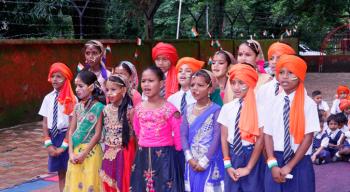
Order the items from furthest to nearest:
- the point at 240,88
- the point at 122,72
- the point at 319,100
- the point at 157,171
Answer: the point at 319,100, the point at 122,72, the point at 157,171, the point at 240,88

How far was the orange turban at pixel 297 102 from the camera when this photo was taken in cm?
393

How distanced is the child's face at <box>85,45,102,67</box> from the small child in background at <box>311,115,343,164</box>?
11.7 feet

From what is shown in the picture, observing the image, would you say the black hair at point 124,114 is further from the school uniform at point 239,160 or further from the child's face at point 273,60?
the child's face at point 273,60

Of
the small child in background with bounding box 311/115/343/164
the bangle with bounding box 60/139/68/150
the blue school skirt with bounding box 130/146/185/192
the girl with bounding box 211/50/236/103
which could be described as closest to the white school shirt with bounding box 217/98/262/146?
the blue school skirt with bounding box 130/146/185/192

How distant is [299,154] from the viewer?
12.9 feet

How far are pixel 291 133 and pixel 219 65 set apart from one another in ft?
4.10

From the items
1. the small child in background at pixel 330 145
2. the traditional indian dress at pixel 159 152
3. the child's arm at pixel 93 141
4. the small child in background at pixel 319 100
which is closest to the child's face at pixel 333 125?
the small child in background at pixel 330 145

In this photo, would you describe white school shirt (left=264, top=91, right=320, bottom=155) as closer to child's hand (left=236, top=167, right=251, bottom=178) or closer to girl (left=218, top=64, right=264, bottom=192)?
girl (left=218, top=64, right=264, bottom=192)

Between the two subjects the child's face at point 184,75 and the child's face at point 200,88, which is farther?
the child's face at point 184,75

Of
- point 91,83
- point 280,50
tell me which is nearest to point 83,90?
point 91,83

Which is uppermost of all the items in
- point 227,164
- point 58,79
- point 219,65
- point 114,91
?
point 219,65

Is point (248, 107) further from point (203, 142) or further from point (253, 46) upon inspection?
point (253, 46)

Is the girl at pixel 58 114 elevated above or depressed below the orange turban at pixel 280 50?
below

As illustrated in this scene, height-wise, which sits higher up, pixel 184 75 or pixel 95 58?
pixel 95 58
